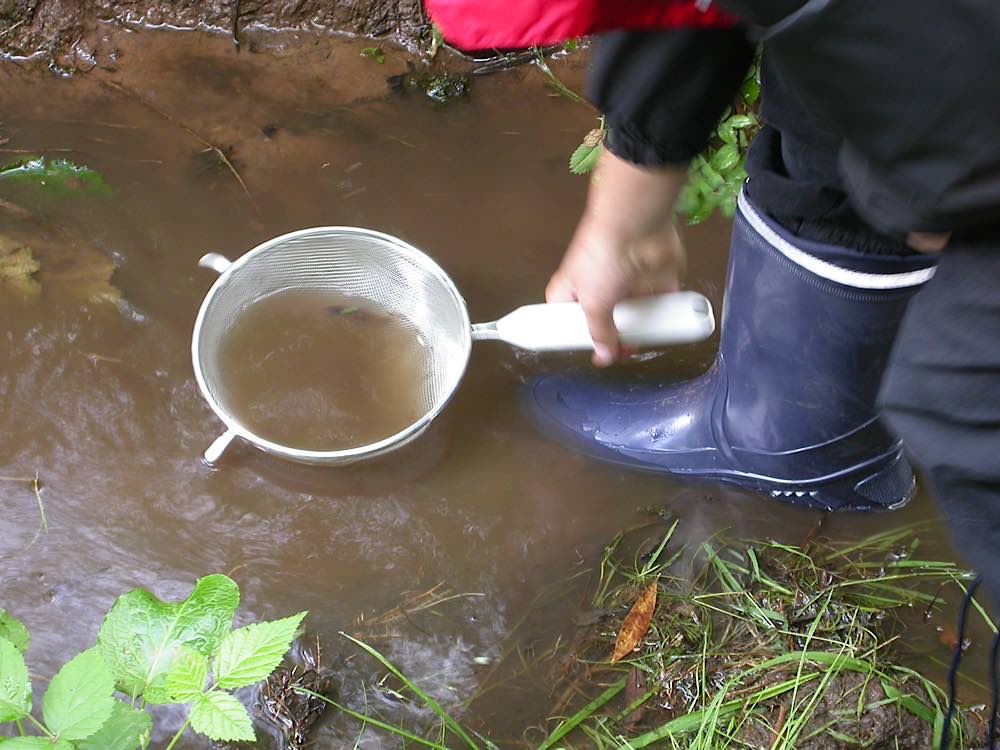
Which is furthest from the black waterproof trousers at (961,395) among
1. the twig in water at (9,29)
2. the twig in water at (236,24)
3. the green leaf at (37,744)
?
the twig in water at (9,29)

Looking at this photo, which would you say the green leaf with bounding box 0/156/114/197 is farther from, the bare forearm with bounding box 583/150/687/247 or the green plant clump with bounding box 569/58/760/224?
the bare forearm with bounding box 583/150/687/247

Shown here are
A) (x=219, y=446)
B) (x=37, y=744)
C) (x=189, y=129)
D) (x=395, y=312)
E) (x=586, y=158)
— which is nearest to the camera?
(x=37, y=744)

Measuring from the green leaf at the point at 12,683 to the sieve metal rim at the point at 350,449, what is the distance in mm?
546

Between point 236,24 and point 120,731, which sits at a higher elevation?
point 236,24

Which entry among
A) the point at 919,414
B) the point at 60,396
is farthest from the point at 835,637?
the point at 60,396

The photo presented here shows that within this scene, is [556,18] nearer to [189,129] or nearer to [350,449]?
[350,449]

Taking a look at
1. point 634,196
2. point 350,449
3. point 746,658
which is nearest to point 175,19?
point 350,449

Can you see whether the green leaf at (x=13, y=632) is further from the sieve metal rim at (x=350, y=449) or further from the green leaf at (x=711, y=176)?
the green leaf at (x=711, y=176)

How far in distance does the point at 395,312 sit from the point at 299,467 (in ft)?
1.30

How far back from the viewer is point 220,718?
1025 mm

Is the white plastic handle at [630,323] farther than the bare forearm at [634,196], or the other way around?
the white plastic handle at [630,323]

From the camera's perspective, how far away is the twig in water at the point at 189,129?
6.42 ft

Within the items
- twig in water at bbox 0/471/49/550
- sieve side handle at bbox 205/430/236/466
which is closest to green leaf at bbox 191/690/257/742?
sieve side handle at bbox 205/430/236/466

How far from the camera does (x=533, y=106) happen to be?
213 centimetres
